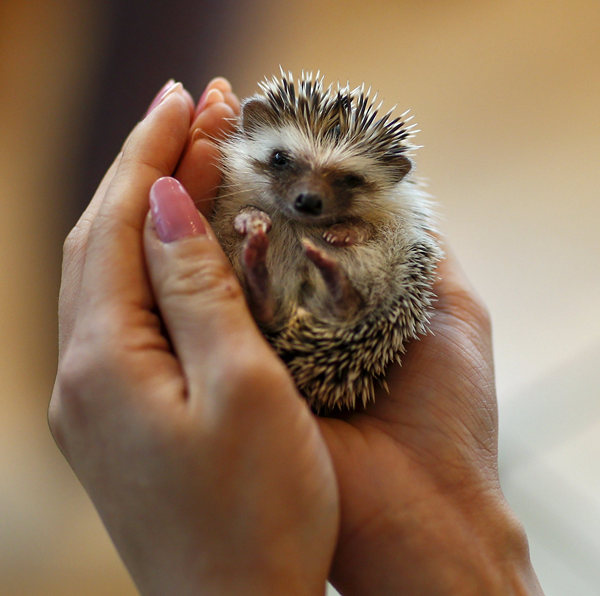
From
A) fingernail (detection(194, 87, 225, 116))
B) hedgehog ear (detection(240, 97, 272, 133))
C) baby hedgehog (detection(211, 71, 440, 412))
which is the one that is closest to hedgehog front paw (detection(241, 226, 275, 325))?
baby hedgehog (detection(211, 71, 440, 412))

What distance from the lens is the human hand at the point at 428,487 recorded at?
149cm

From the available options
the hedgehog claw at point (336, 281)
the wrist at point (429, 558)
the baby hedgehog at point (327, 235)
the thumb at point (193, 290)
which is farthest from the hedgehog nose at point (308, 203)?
the wrist at point (429, 558)

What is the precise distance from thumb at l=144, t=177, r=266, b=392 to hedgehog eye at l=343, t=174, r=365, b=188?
1.89 feet

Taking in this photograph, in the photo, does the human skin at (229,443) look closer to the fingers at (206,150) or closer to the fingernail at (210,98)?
the fingers at (206,150)

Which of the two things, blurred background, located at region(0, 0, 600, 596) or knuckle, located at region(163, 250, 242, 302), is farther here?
blurred background, located at region(0, 0, 600, 596)

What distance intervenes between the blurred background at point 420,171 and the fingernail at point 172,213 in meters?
1.83

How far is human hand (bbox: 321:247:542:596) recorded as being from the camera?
149cm

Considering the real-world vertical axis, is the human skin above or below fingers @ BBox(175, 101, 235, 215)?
below

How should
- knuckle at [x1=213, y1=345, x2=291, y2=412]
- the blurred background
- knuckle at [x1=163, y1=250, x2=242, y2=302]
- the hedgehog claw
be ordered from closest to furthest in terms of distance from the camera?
knuckle at [x1=213, y1=345, x2=291, y2=412]
knuckle at [x1=163, y1=250, x2=242, y2=302]
the hedgehog claw
the blurred background

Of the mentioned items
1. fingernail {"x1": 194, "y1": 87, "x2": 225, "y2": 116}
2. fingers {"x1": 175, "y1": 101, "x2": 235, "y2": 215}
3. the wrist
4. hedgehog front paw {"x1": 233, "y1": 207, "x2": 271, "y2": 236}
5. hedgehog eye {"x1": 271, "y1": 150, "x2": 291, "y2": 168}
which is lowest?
the wrist

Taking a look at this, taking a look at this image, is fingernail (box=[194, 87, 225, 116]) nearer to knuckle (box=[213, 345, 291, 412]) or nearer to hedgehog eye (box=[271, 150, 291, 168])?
hedgehog eye (box=[271, 150, 291, 168])

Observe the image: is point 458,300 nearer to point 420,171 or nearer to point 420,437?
point 420,437

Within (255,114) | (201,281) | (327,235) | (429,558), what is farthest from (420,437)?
(255,114)

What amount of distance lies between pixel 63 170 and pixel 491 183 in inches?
94.0
